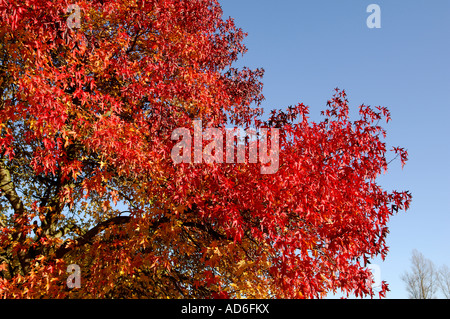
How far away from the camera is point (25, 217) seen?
8477mm

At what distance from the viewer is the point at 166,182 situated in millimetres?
7879

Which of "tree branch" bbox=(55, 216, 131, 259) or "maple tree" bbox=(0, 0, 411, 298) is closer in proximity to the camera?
"maple tree" bbox=(0, 0, 411, 298)

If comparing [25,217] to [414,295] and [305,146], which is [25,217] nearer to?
[305,146]

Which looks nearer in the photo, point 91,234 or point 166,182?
point 166,182

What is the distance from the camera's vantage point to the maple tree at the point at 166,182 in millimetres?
7070

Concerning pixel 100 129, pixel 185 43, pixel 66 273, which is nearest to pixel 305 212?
pixel 100 129

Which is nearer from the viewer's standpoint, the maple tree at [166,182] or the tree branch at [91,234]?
the maple tree at [166,182]

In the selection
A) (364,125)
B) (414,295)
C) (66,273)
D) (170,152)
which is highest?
(364,125)

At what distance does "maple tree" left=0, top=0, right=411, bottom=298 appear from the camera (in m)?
7.07

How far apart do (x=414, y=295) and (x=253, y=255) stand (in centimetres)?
3750
